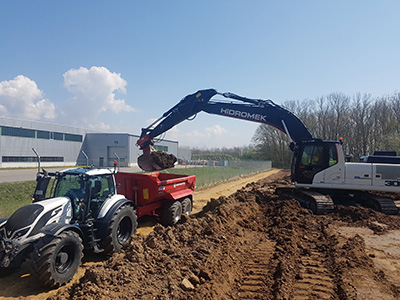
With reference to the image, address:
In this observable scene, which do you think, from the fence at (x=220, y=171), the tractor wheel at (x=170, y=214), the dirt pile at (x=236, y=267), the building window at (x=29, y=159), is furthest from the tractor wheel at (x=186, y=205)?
the building window at (x=29, y=159)

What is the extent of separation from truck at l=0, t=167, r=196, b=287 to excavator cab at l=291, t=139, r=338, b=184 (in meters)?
5.58

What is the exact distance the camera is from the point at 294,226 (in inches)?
306

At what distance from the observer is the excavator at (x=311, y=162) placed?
34.0 feet

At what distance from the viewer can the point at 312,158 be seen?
1104 cm

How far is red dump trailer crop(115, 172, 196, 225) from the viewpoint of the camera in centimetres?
809

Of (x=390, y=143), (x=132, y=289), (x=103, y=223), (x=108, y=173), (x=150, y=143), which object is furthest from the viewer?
(x=390, y=143)

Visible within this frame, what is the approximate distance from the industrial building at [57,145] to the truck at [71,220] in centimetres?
2688

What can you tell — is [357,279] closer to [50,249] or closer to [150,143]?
[50,249]

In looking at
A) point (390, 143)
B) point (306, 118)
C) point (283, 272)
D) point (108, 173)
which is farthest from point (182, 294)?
point (306, 118)

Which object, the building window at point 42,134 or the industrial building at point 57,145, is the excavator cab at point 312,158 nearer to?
the industrial building at point 57,145

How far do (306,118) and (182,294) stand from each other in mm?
56310

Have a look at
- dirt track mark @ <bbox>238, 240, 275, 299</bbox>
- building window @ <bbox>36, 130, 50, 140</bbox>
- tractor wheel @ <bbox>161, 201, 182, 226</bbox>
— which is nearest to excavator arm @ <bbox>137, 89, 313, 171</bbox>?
tractor wheel @ <bbox>161, 201, 182, 226</bbox>

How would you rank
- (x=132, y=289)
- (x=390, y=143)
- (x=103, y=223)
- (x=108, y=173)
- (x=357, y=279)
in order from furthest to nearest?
(x=390, y=143), (x=108, y=173), (x=103, y=223), (x=357, y=279), (x=132, y=289)

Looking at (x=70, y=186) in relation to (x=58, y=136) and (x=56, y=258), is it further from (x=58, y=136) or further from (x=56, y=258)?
(x=58, y=136)
